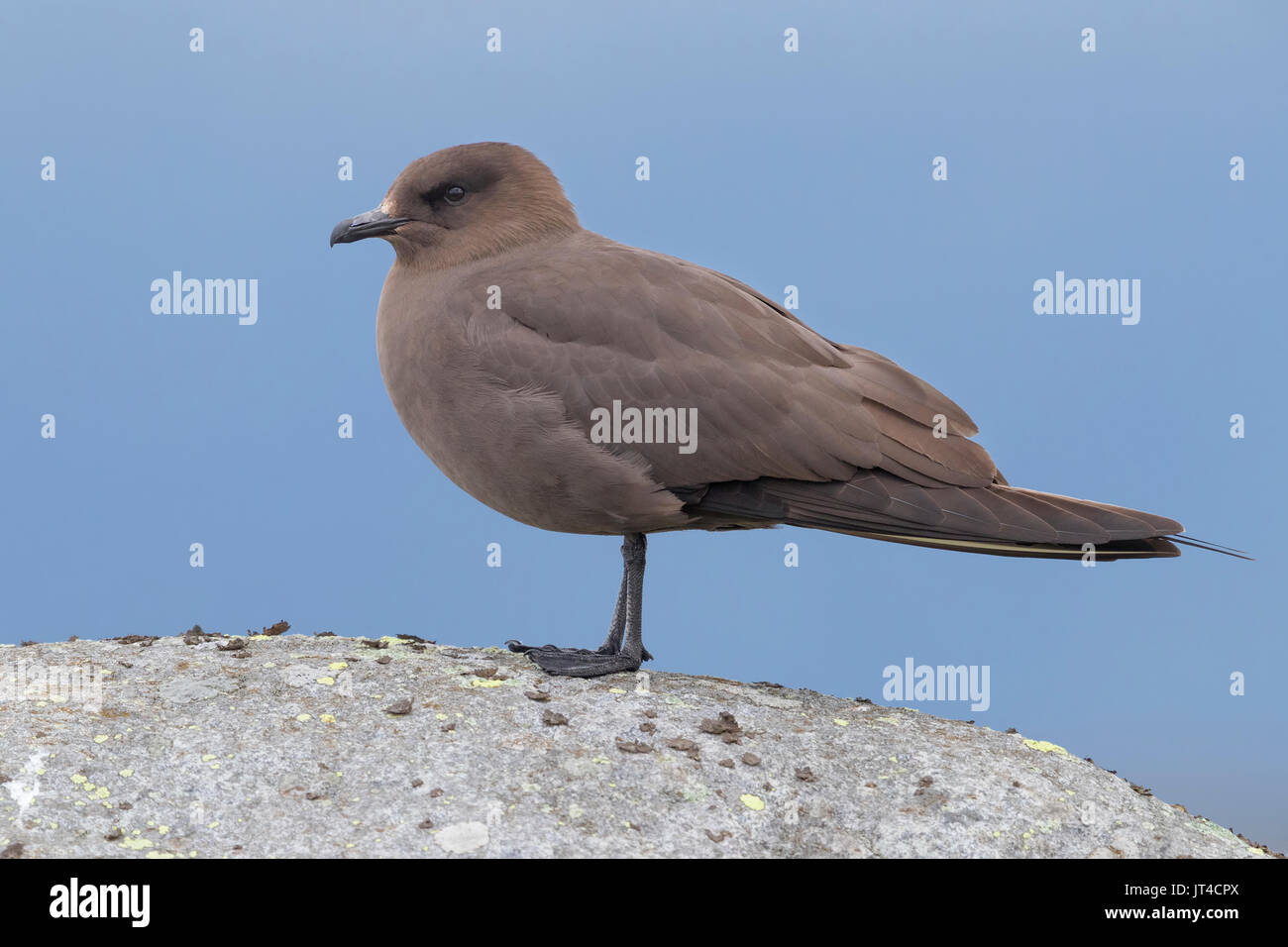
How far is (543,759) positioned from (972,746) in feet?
6.47

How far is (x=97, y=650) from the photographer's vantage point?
19.5 ft

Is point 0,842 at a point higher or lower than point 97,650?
lower

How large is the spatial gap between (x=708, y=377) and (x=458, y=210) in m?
1.52

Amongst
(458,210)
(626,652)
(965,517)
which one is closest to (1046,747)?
(965,517)

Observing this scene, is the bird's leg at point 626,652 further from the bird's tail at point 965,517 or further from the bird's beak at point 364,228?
the bird's beak at point 364,228

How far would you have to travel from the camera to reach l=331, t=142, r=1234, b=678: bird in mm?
5039

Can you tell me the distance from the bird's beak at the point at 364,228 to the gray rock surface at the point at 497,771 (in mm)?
1987

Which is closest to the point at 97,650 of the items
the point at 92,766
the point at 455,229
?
the point at 92,766

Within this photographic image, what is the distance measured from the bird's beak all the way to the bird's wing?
2.00 ft

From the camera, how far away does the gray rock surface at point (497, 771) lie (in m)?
4.34

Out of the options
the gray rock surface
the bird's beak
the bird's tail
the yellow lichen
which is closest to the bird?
the bird's tail

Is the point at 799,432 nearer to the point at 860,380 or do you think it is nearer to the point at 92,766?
the point at 860,380

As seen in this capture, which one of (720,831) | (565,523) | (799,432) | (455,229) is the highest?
(455,229)
